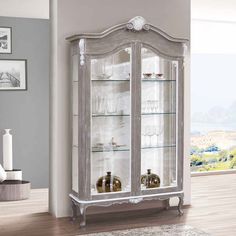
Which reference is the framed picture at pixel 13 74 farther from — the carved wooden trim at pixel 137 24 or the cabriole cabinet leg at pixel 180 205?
the cabriole cabinet leg at pixel 180 205

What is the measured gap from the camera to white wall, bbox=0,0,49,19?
6426 millimetres

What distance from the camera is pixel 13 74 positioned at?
24.9 feet

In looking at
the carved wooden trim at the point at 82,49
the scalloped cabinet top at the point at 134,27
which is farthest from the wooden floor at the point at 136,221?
the scalloped cabinet top at the point at 134,27

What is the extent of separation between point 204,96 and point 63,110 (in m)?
3.82

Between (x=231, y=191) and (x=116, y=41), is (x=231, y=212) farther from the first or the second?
(x=116, y=41)

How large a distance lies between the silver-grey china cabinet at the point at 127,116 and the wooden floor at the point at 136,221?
0.18 metres

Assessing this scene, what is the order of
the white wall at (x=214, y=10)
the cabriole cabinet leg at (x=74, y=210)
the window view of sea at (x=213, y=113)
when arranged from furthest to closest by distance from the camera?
the window view of sea at (x=213, y=113) → the white wall at (x=214, y=10) → the cabriole cabinet leg at (x=74, y=210)

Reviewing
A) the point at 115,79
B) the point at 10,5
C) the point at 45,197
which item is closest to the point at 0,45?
the point at 10,5

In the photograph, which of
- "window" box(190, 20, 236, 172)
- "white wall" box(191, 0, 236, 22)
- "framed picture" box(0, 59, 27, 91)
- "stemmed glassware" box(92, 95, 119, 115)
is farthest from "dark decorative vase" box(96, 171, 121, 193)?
"window" box(190, 20, 236, 172)

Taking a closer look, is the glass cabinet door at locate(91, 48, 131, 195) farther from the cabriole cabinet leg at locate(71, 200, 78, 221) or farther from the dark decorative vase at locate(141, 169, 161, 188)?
the cabriole cabinet leg at locate(71, 200, 78, 221)

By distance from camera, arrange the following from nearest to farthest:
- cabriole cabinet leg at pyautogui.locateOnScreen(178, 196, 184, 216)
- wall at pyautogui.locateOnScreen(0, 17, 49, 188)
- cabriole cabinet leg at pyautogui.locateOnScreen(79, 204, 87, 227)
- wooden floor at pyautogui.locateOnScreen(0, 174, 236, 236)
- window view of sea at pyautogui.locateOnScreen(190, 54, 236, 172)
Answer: wooden floor at pyautogui.locateOnScreen(0, 174, 236, 236) → cabriole cabinet leg at pyautogui.locateOnScreen(79, 204, 87, 227) → cabriole cabinet leg at pyautogui.locateOnScreen(178, 196, 184, 216) → wall at pyautogui.locateOnScreen(0, 17, 49, 188) → window view of sea at pyautogui.locateOnScreen(190, 54, 236, 172)

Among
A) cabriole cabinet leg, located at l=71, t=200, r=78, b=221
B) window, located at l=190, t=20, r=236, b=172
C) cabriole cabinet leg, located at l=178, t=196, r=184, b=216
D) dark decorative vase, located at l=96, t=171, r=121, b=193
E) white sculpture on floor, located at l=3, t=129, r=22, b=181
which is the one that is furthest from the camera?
window, located at l=190, t=20, r=236, b=172

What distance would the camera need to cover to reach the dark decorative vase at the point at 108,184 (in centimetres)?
517

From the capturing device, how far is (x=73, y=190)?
536 centimetres
